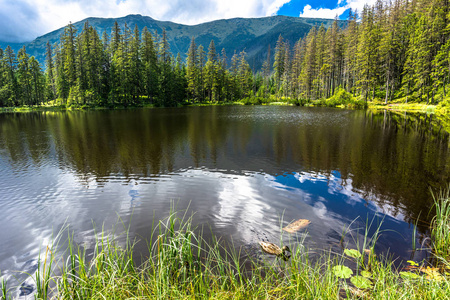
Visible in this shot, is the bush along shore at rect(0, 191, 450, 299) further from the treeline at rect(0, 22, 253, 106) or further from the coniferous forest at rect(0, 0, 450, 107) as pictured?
the treeline at rect(0, 22, 253, 106)

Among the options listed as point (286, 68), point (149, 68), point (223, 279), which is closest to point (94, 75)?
point (149, 68)

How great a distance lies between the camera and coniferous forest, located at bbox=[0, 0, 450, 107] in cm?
3775

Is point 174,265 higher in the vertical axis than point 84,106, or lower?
lower

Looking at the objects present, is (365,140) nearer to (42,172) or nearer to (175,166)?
(175,166)

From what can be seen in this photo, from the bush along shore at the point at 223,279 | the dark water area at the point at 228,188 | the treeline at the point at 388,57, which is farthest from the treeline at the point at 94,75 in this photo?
the bush along shore at the point at 223,279

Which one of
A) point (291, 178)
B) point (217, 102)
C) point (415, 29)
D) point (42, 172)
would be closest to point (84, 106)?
point (217, 102)

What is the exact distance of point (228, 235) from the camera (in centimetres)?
564

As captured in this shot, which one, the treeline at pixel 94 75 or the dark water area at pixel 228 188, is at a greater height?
the treeline at pixel 94 75

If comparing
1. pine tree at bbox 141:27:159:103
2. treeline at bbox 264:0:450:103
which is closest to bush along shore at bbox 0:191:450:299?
treeline at bbox 264:0:450:103

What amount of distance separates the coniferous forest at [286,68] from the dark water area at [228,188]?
3255 centimetres

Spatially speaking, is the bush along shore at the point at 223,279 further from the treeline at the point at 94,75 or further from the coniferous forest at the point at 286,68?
the treeline at the point at 94,75

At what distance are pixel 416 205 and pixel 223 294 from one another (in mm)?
6869

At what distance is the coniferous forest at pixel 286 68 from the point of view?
124 ft

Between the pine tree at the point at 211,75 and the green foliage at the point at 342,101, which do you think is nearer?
the green foliage at the point at 342,101
